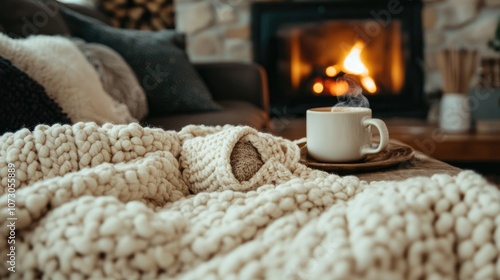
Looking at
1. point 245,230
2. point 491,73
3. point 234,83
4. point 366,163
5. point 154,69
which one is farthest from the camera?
point 491,73

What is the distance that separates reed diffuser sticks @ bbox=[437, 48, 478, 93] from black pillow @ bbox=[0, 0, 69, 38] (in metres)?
1.59

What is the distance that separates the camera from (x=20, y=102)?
2.59 feet

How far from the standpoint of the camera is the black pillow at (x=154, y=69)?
5.02 feet

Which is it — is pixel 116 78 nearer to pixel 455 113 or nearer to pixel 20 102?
pixel 20 102

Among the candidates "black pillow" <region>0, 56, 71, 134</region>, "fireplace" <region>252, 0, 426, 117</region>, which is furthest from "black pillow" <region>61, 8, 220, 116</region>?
"fireplace" <region>252, 0, 426, 117</region>

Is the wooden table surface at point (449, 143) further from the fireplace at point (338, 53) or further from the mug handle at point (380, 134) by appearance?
the mug handle at point (380, 134)

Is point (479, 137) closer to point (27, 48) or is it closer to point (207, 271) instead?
point (27, 48)

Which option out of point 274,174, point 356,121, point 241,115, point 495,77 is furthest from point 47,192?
point 495,77

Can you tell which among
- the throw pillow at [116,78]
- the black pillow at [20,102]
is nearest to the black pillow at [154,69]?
the throw pillow at [116,78]

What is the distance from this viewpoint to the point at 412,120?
8.14 feet

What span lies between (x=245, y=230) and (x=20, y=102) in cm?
53

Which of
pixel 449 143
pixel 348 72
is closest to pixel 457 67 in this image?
pixel 449 143

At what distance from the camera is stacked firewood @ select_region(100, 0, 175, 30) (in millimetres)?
2693

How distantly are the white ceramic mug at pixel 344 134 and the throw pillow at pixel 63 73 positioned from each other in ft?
1.62
